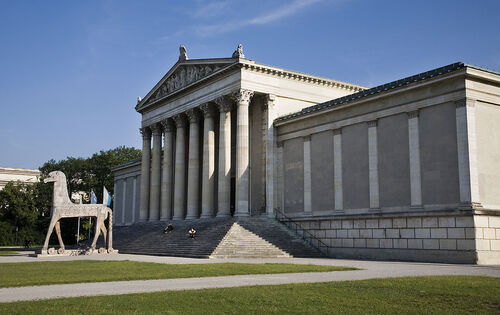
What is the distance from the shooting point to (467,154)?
104 ft

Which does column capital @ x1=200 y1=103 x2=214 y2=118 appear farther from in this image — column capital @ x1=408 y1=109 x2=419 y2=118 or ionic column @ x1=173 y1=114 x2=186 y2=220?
column capital @ x1=408 y1=109 x2=419 y2=118

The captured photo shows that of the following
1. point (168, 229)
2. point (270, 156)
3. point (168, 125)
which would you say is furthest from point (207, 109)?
point (168, 229)

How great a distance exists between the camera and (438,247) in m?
32.3

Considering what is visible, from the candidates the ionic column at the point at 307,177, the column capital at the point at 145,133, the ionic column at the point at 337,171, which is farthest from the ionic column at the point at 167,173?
the ionic column at the point at 337,171

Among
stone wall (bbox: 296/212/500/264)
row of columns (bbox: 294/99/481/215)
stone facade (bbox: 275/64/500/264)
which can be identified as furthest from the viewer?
stone facade (bbox: 275/64/500/264)

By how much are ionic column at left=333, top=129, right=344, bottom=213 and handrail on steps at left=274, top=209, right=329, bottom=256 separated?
10.3ft

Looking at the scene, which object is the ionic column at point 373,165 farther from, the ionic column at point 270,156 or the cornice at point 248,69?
the cornice at point 248,69

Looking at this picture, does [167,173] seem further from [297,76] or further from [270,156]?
[297,76]

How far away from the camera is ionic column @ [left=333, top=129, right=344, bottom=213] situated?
1628 inches

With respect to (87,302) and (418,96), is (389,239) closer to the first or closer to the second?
(418,96)

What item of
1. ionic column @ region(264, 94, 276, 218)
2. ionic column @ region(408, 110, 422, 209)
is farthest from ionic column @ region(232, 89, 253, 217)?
ionic column @ region(408, 110, 422, 209)

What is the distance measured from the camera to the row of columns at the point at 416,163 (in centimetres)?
3148

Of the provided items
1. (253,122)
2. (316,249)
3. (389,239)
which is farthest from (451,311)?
(253,122)

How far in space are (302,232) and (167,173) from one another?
21.5 m
